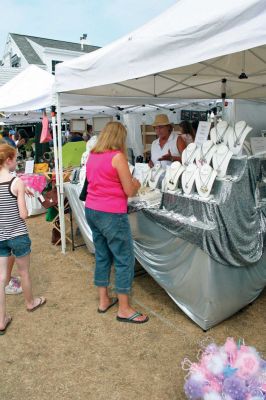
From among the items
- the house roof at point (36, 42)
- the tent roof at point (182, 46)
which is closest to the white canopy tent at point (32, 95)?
the tent roof at point (182, 46)

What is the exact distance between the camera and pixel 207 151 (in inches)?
101

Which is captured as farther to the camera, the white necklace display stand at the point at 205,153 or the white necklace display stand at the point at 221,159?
the white necklace display stand at the point at 205,153

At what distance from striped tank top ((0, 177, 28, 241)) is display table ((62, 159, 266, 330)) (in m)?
1.02

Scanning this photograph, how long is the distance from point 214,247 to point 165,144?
1.77m

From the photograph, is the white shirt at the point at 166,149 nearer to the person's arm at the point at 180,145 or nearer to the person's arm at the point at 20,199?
the person's arm at the point at 180,145

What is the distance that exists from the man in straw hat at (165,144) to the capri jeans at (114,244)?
131 cm

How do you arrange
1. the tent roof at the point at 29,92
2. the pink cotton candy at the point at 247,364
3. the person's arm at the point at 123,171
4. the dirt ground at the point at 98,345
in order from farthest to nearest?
1. the tent roof at the point at 29,92
2. the person's arm at the point at 123,171
3. the dirt ground at the point at 98,345
4. the pink cotton candy at the point at 247,364

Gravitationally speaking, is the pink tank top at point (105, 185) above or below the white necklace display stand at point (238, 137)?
below

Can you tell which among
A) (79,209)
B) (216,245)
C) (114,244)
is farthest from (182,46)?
Result: (79,209)

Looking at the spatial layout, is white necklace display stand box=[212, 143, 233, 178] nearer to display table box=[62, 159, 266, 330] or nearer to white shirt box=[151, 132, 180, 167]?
display table box=[62, 159, 266, 330]

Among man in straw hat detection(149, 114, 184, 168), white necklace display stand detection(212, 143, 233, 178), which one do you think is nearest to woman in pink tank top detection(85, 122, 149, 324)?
white necklace display stand detection(212, 143, 233, 178)

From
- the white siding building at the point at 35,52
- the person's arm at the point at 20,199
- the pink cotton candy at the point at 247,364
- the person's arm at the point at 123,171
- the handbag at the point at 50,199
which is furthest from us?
the white siding building at the point at 35,52

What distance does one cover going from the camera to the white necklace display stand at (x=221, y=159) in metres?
2.40

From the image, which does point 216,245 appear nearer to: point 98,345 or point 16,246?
point 98,345
